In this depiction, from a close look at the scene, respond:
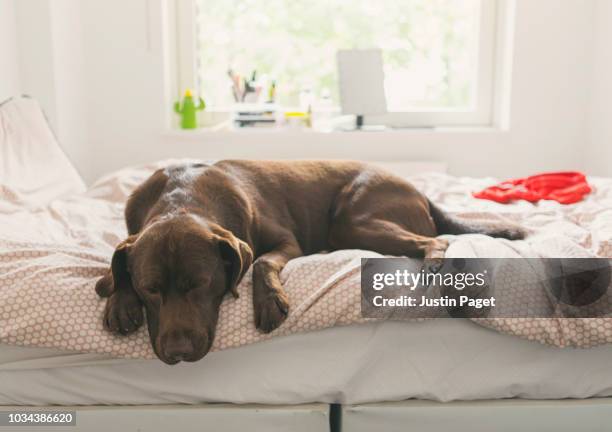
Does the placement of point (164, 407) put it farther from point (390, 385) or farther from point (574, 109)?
point (574, 109)

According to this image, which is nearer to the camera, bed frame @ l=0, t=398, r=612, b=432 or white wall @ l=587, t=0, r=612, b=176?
bed frame @ l=0, t=398, r=612, b=432

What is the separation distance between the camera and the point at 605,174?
346cm

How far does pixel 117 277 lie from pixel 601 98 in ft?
9.92

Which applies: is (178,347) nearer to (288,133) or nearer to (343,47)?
(288,133)

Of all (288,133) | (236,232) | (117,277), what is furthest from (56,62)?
(117,277)

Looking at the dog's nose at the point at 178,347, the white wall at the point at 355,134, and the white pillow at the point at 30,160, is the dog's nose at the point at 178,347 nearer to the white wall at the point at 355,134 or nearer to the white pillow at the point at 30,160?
the white pillow at the point at 30,160

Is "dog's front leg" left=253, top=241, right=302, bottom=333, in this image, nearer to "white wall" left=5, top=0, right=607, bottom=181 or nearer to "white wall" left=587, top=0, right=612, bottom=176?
"white wall" left=5, top=0, right=607, bottom=181

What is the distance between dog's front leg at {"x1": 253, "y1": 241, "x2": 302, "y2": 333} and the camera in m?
1.35

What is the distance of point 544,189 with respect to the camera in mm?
2609

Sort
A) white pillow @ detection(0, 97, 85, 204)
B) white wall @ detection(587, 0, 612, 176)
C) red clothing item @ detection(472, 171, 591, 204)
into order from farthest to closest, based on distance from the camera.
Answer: white wall @ detection(587, 0, 612, 176), red clothing item @ detection(472, 171, 591, 204), white pillow @ detection(0, 97, 85, 204)

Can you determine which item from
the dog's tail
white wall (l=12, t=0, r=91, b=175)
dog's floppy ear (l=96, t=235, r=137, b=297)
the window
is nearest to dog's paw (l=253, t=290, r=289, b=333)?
dog's floppy ear (l=96, t=235, r=137, b=297)

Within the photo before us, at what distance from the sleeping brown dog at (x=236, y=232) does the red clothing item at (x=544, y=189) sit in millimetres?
662

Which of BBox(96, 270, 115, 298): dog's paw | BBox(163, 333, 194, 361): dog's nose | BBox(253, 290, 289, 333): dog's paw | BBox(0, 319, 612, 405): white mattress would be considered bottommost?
BBox(0, 319, 612, 405): white mattress

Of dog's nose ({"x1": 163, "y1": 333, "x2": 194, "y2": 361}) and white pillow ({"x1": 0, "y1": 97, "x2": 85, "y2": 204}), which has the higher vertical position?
white pillow ({"x1": 0, "y1": 97, "x2": 85, "y2": 204})
